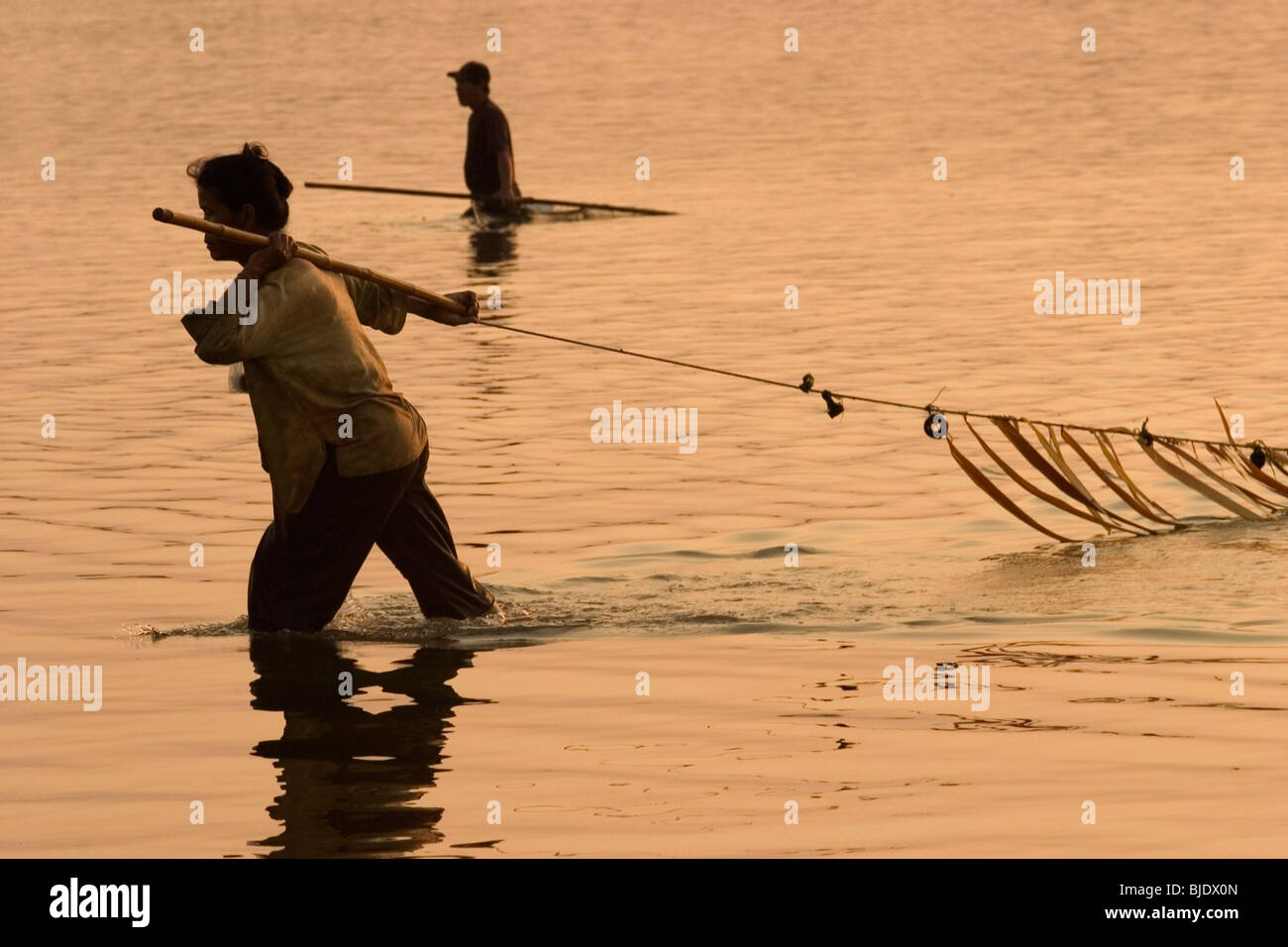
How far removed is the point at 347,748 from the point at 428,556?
4.43 feet

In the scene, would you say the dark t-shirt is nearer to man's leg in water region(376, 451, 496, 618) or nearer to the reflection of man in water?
man's leg in water region(376, 451, 496, 618)

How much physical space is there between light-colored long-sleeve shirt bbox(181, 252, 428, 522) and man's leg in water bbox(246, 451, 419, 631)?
5cm

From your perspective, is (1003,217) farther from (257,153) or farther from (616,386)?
(257,153)

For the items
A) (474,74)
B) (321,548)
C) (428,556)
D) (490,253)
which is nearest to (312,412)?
(321,548)

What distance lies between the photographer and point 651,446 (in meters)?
12.7

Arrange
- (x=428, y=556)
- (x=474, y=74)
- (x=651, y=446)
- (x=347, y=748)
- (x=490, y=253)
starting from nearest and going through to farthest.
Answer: (x=347, y=748)
(x=428, y=556)
(x=651, y=446)
(x=474, y=74)
(x=490, y=253)

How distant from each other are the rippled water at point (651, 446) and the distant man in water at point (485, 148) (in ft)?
1.88

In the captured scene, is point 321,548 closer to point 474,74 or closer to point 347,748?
point 347,748

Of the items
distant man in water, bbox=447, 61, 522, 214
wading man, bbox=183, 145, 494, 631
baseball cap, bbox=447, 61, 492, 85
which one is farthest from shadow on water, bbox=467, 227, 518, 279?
wading man, bbox=183, 145, 494, 631

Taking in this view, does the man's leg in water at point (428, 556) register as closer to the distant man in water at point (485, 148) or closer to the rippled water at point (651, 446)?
the rippled water at point (651, 446)

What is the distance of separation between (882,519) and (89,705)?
151 inches

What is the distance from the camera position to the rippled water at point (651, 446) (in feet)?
25.2

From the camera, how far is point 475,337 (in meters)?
17.1

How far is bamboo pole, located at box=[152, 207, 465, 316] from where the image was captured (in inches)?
296
